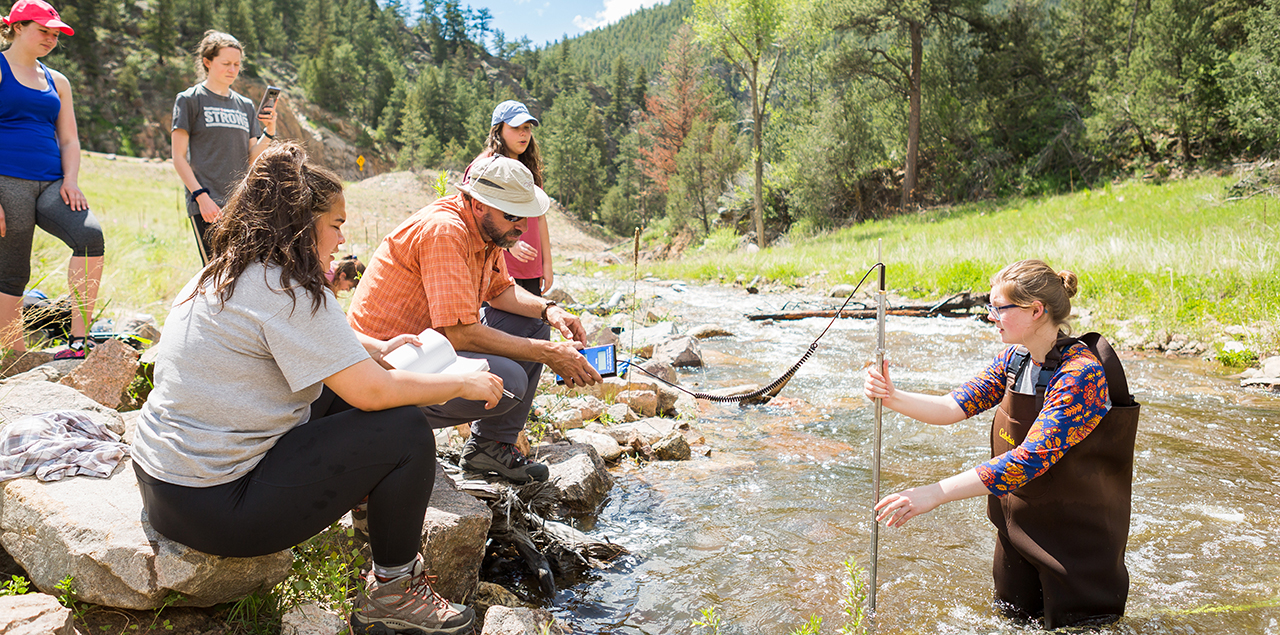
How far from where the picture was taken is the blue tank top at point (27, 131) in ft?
12.2

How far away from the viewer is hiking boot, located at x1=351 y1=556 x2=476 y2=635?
6.78 feet

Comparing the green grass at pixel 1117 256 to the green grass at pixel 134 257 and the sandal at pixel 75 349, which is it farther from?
the green grass at pixel 134 257

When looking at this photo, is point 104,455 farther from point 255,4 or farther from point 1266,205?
point 255,4

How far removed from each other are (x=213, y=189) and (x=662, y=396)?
11.1 ft

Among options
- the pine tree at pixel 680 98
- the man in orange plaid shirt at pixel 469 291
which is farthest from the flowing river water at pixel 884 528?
the pine tree at pixel 680 98

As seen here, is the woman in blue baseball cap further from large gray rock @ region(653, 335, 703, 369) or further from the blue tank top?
the blue tank top

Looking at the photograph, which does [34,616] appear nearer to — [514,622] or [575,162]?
[514,622]

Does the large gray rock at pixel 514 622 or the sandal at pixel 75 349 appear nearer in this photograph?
the large gray rock at pixel 514 622

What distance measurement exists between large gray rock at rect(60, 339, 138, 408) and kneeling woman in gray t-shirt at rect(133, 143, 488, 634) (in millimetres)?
1977

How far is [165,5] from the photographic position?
5984 cm

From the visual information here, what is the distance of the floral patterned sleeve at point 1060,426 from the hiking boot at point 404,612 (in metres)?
1.77

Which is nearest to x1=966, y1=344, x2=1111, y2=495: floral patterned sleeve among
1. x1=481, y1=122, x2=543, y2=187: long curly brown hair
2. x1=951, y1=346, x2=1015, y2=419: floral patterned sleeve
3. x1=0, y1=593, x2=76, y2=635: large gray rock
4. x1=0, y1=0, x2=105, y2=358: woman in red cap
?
x1=951, y1=346, x2=1015, y2=419: floral patterned sleeve

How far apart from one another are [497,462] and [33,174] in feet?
10.3

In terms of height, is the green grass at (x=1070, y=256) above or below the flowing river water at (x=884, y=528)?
above
